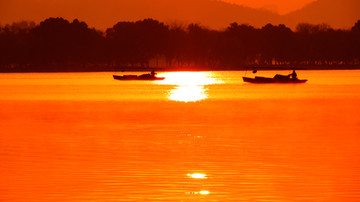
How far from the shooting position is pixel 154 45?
179m

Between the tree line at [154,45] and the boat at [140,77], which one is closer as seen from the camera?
the boat at [140,77]

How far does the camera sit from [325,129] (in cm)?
3691

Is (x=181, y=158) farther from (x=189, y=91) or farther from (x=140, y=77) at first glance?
(x=140, y=77)

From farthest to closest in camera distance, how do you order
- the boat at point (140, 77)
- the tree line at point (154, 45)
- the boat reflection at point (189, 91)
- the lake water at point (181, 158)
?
the tree line at point (154, 45), the boat at point (140, 77), the boat reflection at point (189, 91), the lake water at point (181, 158)

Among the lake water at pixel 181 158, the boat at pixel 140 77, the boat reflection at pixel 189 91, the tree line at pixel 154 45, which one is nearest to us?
the lake water at pixel 181 158

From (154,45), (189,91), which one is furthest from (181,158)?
(154,45)

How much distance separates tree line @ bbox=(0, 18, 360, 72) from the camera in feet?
555

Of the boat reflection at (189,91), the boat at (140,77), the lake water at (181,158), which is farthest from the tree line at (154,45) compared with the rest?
the lake water at (181,158)

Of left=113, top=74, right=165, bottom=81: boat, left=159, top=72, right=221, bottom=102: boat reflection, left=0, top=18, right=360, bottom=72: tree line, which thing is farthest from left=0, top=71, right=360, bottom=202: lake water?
left=0, top=18, right=360, bottom=72: tree line

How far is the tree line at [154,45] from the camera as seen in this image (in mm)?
169250

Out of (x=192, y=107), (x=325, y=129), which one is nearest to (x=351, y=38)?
(x=192, y=107)

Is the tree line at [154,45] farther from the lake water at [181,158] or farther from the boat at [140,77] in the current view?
the lake water at [181,158]

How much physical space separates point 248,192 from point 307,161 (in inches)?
230

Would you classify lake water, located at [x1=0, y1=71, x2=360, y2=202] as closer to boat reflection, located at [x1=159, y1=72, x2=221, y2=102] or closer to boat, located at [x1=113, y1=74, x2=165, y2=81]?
boat reflection, located at [x1=159, y1=72, x2=221, y2=102]
